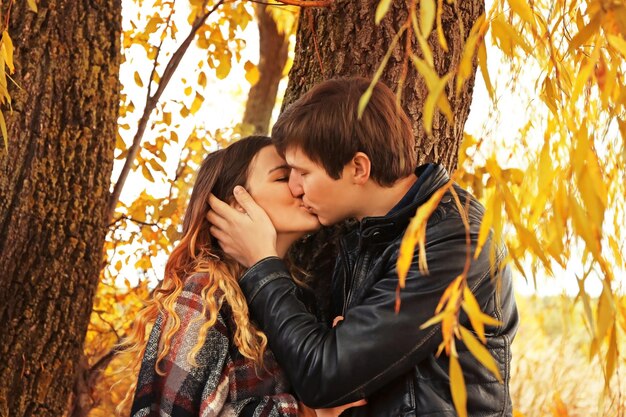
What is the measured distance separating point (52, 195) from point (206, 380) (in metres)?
1.08

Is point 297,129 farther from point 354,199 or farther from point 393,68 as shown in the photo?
point 393,68

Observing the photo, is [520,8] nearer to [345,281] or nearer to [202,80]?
[345,281]

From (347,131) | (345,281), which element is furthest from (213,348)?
(347,131)

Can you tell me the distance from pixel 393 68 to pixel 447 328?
145cm

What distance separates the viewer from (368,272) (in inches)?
77.5

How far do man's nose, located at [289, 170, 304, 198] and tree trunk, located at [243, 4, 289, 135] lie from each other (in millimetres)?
4417

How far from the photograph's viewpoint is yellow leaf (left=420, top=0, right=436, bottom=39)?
43.3 inches

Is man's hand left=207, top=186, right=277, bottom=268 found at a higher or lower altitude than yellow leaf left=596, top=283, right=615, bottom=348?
higher

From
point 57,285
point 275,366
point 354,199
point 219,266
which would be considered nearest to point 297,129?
point 354,199

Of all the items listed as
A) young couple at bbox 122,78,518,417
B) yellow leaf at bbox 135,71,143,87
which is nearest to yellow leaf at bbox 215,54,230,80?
yellow leaf at bbox 135,71,143,87

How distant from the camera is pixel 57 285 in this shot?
2756 millimetres

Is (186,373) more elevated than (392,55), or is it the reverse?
(392,55)

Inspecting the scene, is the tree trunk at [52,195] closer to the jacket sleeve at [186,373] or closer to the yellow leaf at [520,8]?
the jacket sleeve at [186,373]

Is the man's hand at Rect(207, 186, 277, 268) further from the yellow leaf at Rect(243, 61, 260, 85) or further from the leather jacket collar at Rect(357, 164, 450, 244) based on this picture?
the yellow leaf at Rect(243, 61, 260, 85)
